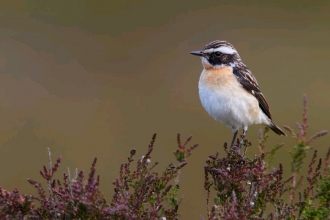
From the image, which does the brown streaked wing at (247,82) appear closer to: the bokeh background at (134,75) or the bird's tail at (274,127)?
the bird's tail at (274,127)

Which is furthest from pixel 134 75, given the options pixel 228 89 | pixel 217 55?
pixel 228 89

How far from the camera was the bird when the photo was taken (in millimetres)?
6258

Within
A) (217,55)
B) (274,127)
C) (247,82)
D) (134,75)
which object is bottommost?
(274,127)

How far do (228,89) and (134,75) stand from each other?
9.74 metres

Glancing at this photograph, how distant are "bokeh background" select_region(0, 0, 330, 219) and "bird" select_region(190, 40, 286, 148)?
373 centimetres

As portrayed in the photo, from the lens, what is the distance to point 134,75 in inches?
626

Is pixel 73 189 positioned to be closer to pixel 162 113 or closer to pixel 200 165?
pixel 200 165

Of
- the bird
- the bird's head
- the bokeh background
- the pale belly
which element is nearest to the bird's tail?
the bird

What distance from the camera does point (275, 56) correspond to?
17.3 meters

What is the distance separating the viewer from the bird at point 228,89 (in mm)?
6258

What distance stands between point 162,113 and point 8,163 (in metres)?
3.80

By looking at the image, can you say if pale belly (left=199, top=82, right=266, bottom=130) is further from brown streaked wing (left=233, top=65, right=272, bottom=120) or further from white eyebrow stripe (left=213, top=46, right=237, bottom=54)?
white eyebrow stripe (left=213, top=46, right=237, bottom=54)

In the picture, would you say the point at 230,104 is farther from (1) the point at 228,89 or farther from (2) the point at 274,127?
(2) the point at 274,127

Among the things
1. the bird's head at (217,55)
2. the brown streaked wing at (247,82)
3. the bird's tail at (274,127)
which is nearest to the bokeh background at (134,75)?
the bird's tail at (274,127)
